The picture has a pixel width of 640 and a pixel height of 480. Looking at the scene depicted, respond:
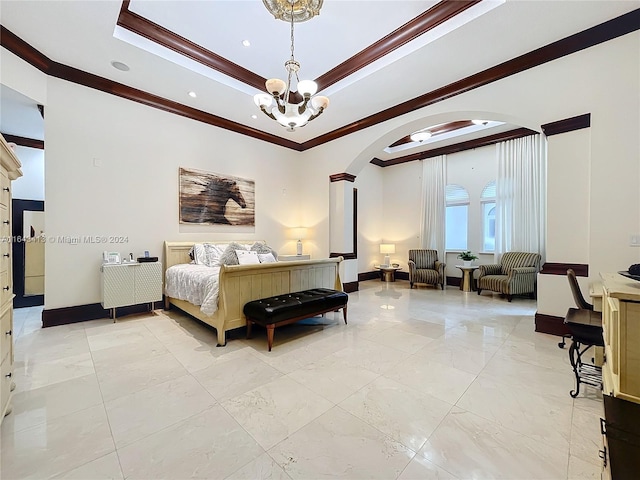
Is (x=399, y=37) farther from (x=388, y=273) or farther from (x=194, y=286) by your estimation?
(x=388, y=273)

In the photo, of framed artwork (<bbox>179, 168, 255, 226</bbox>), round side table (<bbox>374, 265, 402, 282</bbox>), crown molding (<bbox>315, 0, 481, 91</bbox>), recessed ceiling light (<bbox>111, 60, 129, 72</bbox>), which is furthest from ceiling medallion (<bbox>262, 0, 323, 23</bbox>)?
round side table (<bbox>374, 265, 402, 282</bbox>)

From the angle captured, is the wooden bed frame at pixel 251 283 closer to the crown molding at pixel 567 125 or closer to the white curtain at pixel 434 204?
the crown molding at pixel 567 125

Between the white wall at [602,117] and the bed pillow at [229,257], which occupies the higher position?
the white wall at [602,117]

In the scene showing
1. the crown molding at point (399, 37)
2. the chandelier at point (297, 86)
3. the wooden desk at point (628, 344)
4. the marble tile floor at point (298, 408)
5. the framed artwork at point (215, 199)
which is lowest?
the marble tile floor at point (298, 408)

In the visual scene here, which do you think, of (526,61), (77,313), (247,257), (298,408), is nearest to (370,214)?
(247,257)

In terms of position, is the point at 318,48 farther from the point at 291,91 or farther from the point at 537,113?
the point at 537,113

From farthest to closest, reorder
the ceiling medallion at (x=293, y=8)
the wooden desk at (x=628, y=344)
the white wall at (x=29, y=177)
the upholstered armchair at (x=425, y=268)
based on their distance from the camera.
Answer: the upholstered armchair at (x=425, y=268) < the white wall at (x=29, y=177) < the ceiling medallion at (x=293, y=8) < the wooden desk at (x=628, y=344)

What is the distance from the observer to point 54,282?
3736mm

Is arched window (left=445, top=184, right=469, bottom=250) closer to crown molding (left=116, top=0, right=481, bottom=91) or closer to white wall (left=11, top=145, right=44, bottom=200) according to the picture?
crown molding (left=116, top=0, right=481, bottom=91)

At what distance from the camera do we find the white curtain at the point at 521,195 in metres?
5.61

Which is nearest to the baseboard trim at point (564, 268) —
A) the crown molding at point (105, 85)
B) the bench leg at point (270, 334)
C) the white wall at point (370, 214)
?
the bench leg at point (270, 334)

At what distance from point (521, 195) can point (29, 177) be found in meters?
9.90

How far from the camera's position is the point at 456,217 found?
7160 mm

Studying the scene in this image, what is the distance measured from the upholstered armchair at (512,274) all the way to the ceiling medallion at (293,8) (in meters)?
5.43
